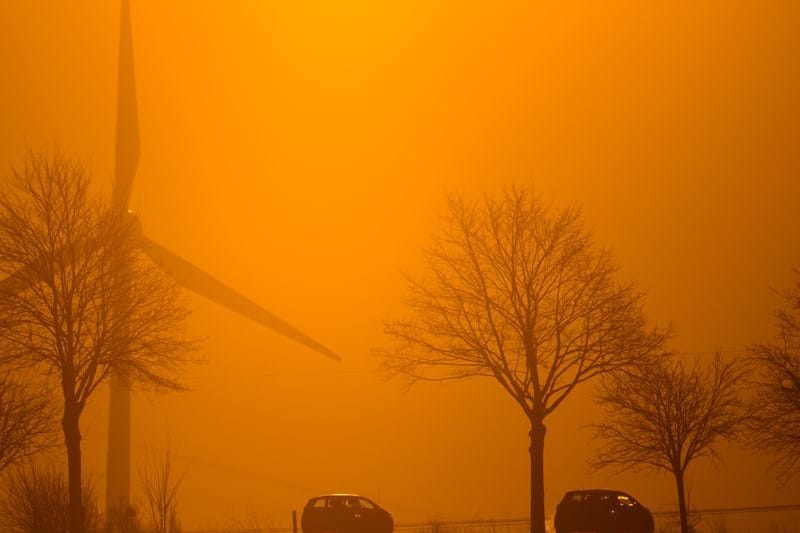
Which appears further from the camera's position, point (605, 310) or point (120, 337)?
point (605, 310)

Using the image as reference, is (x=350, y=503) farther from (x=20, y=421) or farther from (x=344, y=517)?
(x=20, y=421)

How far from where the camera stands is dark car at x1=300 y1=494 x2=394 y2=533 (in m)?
34.6

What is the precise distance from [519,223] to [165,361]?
1123cm

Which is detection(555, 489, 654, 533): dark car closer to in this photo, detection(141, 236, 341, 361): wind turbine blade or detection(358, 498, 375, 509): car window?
detection(358, 498, 375, 509): car window

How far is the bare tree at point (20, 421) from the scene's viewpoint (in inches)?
1105

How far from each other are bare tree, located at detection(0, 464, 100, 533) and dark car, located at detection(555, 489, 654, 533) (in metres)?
17.1

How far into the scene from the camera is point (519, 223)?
3022cm

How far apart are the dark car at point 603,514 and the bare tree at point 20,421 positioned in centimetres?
1757

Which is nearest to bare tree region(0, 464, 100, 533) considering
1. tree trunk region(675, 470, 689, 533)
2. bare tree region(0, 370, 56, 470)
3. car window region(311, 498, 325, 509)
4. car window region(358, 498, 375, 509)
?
bare tree region(0, 370, 56, 470)

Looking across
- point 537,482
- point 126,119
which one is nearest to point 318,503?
point 537,482

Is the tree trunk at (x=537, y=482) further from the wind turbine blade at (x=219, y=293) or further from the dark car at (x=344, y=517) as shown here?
the wind turbine blade at (x=219, y=293)

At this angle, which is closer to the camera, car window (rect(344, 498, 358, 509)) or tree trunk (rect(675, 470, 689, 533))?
tree trunk (rect(675, 470, 689, 533))

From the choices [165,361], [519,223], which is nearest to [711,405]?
[519,223]

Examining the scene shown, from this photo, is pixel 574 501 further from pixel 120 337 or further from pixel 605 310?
pixel 120 337
